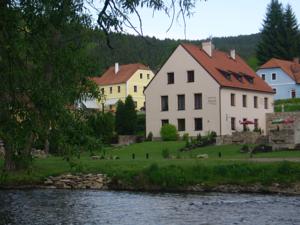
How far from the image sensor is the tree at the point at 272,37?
320ft

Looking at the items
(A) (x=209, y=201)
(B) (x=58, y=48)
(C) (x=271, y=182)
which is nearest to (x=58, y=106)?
(B) (x=58, y=48)

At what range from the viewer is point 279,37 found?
96938 mm

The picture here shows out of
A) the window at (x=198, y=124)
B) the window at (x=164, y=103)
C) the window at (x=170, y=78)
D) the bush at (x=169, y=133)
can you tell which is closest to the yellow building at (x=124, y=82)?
the window at (x=164, y=103)

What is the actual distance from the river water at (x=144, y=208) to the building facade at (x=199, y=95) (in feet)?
103

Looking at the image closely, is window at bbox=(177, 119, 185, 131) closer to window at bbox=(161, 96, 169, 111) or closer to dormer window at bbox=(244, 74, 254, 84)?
window at bbox=(161, 96, 169, 111)

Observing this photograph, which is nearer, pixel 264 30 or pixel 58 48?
pixel 58 48

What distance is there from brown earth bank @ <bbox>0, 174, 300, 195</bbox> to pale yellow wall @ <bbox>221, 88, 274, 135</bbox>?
27903mm

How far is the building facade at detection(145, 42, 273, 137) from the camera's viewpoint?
5659 centimetres


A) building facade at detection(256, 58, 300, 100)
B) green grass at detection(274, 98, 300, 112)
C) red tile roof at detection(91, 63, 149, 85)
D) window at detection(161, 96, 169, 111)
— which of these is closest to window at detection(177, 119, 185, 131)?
window at detection(161, 96, 169, 111)

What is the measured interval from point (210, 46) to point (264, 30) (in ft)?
132

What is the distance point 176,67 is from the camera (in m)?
58.8

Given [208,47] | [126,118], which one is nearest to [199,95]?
[208,47]

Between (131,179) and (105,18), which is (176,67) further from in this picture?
(105,18)

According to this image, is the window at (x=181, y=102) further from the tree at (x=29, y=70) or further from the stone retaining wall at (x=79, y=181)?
the tree at (x=29, y=70)
